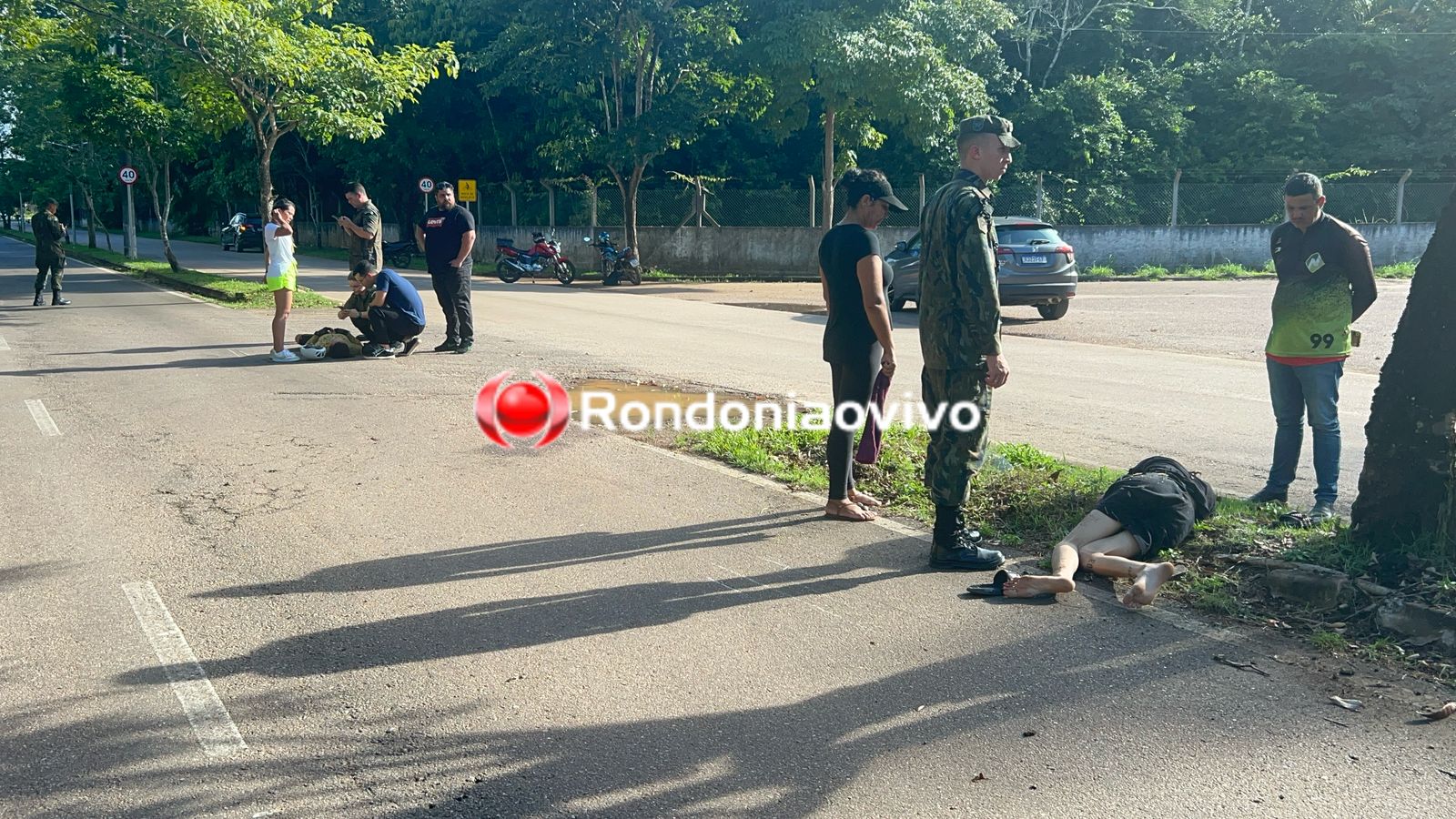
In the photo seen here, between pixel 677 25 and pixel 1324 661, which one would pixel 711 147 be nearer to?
pixel 677 25

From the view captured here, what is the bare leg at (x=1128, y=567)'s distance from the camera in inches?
188

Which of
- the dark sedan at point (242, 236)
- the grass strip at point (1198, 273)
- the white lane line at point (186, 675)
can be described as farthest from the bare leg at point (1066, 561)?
the dark sedan at point (242, 236)

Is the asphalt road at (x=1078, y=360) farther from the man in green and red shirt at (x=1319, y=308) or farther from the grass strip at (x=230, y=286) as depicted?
the grass strip at (x=230, y=286)

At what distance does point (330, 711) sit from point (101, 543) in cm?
261

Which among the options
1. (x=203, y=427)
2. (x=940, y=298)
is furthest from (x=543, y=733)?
(x=203, y=427)

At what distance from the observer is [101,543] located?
567 cm

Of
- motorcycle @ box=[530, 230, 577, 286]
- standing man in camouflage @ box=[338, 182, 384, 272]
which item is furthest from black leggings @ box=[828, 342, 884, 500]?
motorcycle @ box=[530, 230, 577, 286]

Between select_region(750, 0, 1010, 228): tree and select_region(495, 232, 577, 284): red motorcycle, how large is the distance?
654cm

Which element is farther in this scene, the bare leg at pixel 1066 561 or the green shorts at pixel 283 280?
the green shorts at pixel 283 280

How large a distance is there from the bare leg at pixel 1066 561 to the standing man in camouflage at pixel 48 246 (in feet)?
56.2

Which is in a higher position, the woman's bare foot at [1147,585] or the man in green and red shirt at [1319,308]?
the man in green and red shirt at [1319,308]

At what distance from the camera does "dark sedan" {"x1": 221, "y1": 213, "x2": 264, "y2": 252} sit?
4271 cm

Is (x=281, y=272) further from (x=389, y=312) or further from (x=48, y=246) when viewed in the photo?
(x=48, y=246)

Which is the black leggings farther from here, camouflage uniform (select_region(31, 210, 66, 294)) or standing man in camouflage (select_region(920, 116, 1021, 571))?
camouflage uniform (select_region(31, 210, 66, 294))
